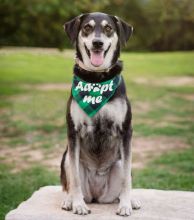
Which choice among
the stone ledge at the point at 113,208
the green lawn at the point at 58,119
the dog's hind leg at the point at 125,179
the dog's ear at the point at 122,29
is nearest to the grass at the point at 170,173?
the green lawn at the point at 58,119

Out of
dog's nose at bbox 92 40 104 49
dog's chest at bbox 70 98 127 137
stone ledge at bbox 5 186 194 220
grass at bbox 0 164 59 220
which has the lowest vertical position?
grass at bbox 0 164 59 220

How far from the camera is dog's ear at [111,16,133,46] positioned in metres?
5.10

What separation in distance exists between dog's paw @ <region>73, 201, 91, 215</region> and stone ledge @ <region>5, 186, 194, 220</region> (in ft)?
0.17

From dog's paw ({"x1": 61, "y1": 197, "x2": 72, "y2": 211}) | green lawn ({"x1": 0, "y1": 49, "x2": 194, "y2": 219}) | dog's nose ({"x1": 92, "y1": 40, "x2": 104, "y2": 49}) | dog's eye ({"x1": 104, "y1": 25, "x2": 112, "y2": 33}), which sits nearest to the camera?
dog's nose ({"x1": 92, "y1": 40, "x2": 104, "y2": 49})

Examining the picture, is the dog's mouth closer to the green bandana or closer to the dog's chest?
the green bandana

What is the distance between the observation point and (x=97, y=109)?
5000 mm

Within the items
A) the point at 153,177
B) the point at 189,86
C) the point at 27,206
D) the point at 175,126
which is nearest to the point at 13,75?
the point at 189,86

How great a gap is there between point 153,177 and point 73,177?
4164 millimetres

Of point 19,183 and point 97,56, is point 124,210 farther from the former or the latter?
point 19,183

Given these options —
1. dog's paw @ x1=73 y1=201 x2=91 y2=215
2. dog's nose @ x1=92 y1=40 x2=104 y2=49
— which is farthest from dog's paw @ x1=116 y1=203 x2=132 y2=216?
dog's nose @ x1=92 y1=40 x2=104 y2=49

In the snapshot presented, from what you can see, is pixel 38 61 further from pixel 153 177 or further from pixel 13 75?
pixel 153 177

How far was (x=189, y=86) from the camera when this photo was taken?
2458 cm

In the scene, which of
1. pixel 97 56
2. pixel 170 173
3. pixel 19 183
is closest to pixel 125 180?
pixel 97 56

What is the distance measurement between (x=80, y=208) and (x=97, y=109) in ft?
3.11
